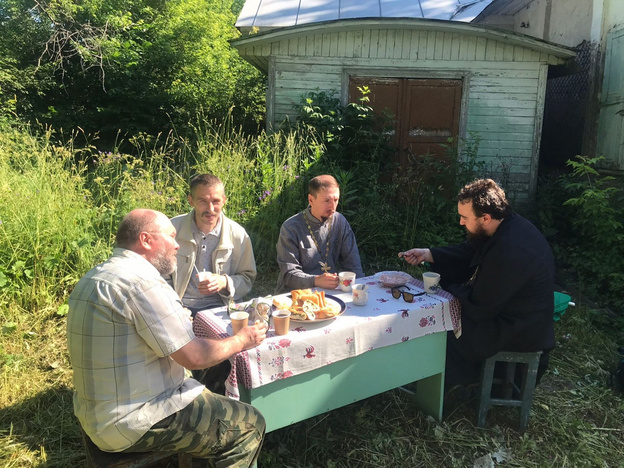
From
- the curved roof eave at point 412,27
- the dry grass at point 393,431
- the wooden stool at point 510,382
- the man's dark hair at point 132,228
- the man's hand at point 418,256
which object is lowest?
the dry grass at point 393,431

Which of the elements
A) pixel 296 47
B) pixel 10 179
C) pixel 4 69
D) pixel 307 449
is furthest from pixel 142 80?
pixel 307 449

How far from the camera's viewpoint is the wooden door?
6617 mm

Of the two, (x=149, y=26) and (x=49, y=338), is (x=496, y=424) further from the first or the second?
(x=149, y=26)

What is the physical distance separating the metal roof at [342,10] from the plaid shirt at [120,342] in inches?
406

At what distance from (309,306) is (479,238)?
1340 mm

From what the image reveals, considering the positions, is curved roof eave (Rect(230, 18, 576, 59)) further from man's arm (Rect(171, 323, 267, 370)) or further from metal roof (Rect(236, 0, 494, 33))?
man's arm (Rect(171, 323, 267, 370))

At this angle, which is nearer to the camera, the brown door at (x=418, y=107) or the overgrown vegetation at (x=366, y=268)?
the overgrown vegetation at (x=366, y=268)

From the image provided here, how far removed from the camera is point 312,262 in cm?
344

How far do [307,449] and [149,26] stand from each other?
13.9 meters

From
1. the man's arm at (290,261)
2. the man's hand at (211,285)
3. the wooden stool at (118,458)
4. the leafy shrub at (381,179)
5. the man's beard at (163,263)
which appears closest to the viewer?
the wooden stool at (118,458)

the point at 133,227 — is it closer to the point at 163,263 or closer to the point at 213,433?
the point at 163,263

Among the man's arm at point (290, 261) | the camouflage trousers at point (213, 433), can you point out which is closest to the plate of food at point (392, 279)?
the man's arm at point (290, 261)

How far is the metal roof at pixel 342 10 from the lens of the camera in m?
11.1

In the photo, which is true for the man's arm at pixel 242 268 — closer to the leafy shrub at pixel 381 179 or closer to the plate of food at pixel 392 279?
the plate of food at pixel 392 279
